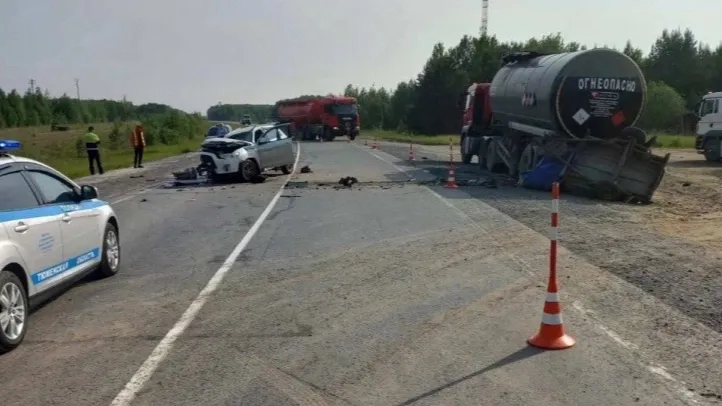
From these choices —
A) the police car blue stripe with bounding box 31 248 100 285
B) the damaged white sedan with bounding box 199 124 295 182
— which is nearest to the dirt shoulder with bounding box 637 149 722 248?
the police car blue stripe with bounding box 31 248 100 285

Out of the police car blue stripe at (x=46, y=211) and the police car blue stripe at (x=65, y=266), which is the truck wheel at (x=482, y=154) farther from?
the police car blue stripe at (x=65, y=266)

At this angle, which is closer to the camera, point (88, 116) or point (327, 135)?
point (327, 135)

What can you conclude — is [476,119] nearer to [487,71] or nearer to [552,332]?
[552,332]

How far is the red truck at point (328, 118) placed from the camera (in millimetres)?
61688

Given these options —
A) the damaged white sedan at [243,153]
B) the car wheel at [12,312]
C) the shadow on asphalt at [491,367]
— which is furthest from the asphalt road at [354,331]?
the damaged white sedan at [243,153]

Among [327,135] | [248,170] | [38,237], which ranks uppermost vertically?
[38,237]

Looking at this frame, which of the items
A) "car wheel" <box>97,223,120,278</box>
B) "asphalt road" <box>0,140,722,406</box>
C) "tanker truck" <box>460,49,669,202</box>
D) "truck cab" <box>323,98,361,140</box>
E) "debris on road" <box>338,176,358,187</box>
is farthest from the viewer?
"truck cab" <box>323,98,361,140</box>

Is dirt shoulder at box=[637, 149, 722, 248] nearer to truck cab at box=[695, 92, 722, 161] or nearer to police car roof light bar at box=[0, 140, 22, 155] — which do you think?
truck cab at box=[695, 92, 722, 161]

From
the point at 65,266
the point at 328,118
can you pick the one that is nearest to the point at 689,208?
the point at 65,266

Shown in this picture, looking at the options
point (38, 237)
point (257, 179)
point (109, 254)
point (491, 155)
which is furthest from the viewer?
point (491, 155)

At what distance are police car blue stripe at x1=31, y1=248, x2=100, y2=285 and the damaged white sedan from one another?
14.1 metres

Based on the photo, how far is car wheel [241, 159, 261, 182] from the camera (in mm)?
22562

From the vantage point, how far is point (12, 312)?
241 inches

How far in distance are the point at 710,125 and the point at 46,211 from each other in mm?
31631
